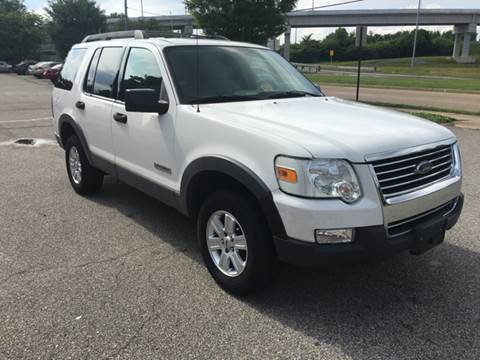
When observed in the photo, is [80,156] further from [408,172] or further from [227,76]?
[408,172]

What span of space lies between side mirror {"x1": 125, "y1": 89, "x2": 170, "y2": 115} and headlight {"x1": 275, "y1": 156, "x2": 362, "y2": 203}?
146 centimetres

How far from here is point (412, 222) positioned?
3168 mm

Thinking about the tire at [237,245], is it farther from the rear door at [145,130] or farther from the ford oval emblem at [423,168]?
the ford oval emblem at [423,168]

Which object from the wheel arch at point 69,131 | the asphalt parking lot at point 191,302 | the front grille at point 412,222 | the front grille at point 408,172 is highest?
the front grille at point 408,172

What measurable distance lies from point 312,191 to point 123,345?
4.93ft

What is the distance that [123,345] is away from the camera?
293 centimetres

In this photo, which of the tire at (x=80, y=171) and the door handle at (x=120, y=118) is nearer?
the door handle at (x=120, y=118)

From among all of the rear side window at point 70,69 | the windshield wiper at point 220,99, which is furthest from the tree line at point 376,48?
the windshield wiper at point 220,99

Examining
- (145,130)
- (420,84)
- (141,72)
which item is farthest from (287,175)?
(420,84)

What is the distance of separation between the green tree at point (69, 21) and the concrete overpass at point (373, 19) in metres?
14.6

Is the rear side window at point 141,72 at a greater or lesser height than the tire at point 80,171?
greater

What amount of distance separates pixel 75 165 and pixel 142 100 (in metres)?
2.71

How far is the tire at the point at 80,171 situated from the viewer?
5766mm

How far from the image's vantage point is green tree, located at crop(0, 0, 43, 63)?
6538 centimetres
